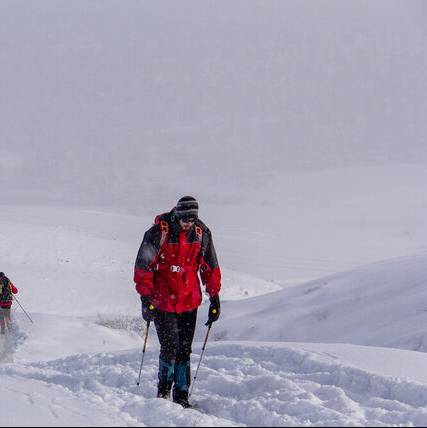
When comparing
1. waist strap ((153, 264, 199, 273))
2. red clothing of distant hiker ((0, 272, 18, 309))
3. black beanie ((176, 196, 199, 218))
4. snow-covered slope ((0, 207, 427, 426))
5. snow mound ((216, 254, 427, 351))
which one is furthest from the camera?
Result: red clothing of distant hiker ((0, 272, 18, 309))

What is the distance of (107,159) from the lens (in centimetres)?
14000

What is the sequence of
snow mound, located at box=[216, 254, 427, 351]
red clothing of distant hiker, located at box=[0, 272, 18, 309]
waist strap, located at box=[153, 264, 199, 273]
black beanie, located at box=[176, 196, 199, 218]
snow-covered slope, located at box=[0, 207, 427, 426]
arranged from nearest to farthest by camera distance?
snow-covered slope, located at box=[0, 207, 427, 426] < black beanie, located at box=[176, 196, 199, 218] < waist strap, located at box=[153, 264, 199, 273] < snow mound, located at box=[216, 254, 427, 351] < red clothing of distant hiker, located at box=[0, 272, 18, 309]

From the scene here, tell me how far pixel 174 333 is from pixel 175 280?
496 millimetres

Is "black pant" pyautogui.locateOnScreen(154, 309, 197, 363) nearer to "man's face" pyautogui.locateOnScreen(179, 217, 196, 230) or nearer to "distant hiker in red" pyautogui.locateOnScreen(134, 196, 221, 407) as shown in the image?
"distant hiker in red" pyautogui.locateOnScreen(134, 196, 221, 407)

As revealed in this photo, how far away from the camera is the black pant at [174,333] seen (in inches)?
261

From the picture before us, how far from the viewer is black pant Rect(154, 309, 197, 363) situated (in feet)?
21.8

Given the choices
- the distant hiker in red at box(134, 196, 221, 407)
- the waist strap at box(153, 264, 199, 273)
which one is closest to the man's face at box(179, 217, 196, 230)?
the distant hiker in red at box(134, 196, 221, 407)

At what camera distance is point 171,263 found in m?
6.57

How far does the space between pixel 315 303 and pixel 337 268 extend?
112 feet

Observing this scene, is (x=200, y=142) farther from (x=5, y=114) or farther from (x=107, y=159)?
(x=5, y=114)

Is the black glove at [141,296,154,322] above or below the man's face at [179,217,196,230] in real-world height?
below

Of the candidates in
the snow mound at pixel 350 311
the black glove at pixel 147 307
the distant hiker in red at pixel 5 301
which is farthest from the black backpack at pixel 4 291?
the black glove at pixel 147 307

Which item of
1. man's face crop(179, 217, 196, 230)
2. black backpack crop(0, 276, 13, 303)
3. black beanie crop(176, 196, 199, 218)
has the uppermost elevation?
black backpack crop(0, 276, 13, 303)

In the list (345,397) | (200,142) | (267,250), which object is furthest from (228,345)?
(200,142)
